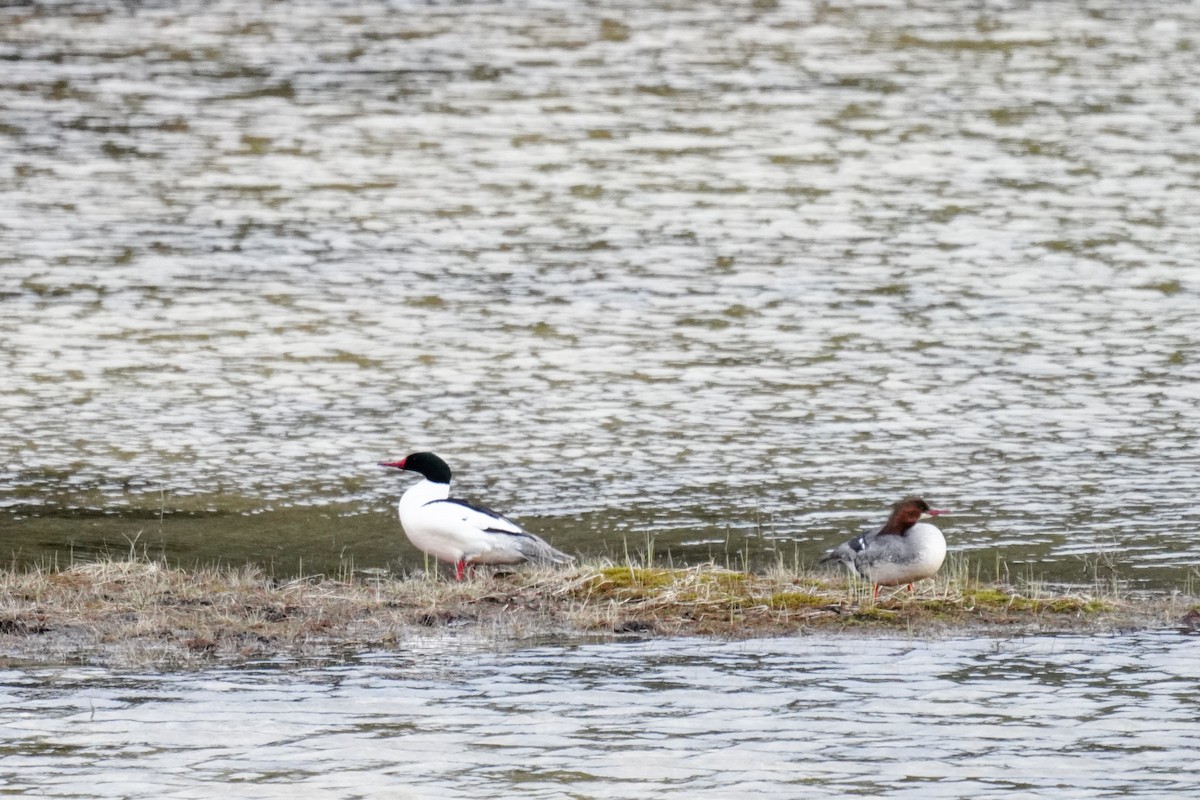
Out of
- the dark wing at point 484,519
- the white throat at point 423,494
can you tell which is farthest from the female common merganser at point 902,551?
the white throat at point 423,494

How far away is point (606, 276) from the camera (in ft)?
100

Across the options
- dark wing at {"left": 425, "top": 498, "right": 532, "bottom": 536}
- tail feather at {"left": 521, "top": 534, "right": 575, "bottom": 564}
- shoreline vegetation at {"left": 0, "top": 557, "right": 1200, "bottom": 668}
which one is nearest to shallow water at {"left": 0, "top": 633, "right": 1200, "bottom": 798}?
shoreline vegetation at {"left": 0, "top": 557, "right": 1200, "bottom": 668}

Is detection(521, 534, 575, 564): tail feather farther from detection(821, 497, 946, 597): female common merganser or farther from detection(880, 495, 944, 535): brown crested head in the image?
detection(880, 495, 944, 535): brown crested head

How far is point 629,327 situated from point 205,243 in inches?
351

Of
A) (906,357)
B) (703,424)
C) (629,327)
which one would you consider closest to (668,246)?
(629,327)

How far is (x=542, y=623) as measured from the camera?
13641mm

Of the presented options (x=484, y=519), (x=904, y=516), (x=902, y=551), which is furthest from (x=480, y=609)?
(x=904, y=516)

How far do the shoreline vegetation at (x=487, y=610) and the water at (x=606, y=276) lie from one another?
6.95 ft

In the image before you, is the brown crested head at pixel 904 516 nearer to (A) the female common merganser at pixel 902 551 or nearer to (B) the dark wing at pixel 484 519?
(A) the female common merganser at pixel 902 551

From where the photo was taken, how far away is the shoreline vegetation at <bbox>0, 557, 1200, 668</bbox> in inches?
514

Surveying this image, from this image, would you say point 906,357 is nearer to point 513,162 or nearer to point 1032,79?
point 513,162

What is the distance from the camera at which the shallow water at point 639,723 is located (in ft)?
33.6

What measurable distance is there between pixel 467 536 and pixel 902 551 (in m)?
3.35

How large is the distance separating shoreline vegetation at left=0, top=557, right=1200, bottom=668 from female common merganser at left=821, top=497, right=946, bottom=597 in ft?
0.51
